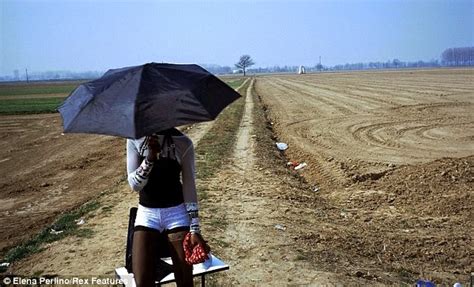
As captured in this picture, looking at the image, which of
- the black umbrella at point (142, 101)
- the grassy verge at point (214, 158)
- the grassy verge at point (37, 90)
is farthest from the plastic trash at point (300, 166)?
the grassy verge at point (37, 90)

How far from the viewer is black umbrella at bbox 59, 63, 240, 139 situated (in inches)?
121

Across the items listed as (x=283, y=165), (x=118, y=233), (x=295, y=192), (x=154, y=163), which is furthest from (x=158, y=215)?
(x=283, y=165)

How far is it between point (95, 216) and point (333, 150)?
8.21 meters

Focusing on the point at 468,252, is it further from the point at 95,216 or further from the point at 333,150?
the point at 333,150

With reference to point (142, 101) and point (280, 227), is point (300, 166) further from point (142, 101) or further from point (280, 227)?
point (142, 101)

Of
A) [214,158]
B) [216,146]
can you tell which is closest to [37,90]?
[216,146]

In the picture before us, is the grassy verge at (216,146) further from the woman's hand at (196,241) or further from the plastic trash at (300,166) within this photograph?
the woman's hand at (196,241)

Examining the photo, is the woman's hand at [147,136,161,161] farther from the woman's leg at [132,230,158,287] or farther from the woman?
the woman's leg at [132,230,158,287]

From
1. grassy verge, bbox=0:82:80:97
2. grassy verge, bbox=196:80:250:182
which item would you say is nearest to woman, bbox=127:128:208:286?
grassy verge, bbox=196:80:250:182

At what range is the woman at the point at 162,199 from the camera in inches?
134

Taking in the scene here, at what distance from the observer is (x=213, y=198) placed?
8523 millimetres

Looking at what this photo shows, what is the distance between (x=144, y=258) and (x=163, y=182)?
591 mm

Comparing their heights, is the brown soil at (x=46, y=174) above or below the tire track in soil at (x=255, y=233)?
below

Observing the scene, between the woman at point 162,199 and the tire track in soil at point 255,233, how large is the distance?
1.75 metres
